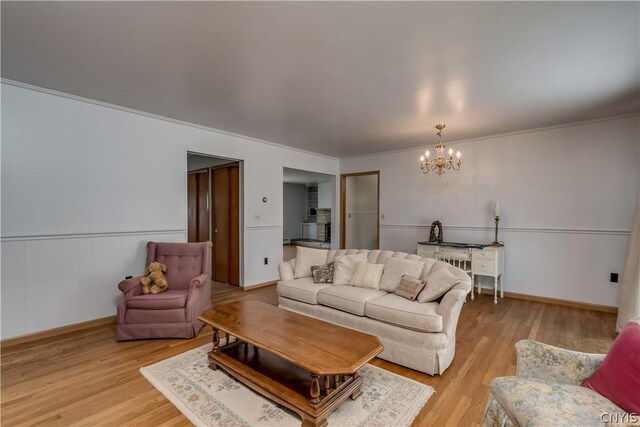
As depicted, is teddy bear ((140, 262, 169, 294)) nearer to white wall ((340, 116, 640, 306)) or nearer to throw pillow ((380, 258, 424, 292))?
throw pillow ((380, 258, 424, 292))

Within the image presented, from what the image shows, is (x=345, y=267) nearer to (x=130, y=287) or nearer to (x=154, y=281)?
(x=154, y=281)

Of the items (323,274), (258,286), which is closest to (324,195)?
(258,286)

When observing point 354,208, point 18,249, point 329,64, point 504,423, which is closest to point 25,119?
point 18,249

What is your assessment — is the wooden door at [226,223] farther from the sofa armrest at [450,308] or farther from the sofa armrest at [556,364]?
the sofa armrest at [556,364]

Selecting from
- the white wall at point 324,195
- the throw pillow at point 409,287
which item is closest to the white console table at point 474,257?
the throw pillow at point 409,287

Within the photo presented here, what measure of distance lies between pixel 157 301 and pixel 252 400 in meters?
1.52

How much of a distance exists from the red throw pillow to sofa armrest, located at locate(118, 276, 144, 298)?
11.8ft

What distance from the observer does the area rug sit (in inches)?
70.3

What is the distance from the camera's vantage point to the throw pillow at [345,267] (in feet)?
10.8

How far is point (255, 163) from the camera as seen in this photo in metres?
4.86

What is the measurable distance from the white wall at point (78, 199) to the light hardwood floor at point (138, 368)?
439mm

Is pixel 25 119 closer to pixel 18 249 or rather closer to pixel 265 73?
pixel 18 249

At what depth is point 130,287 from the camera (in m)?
2.95

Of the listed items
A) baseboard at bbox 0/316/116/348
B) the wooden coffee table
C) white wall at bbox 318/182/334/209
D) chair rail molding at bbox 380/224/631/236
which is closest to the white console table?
chair rail molding at bbox 380/224/631/236
